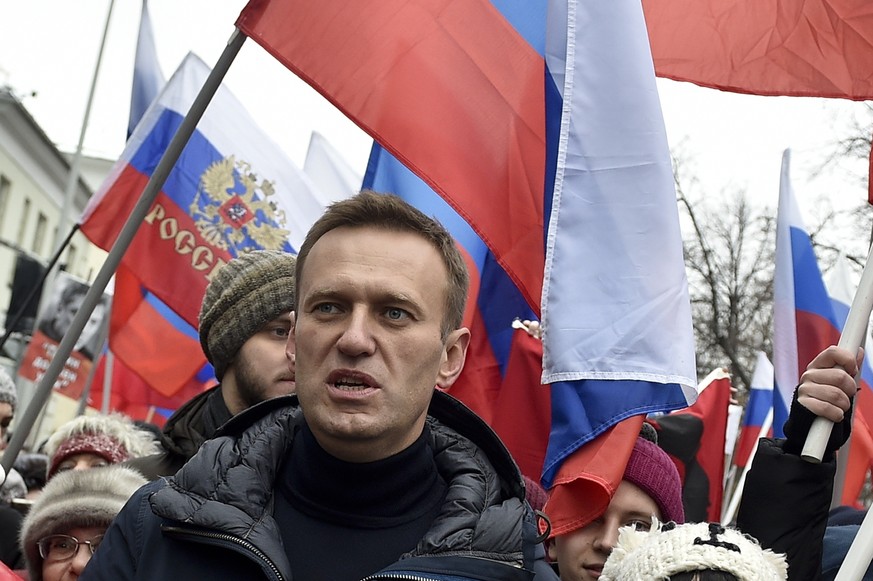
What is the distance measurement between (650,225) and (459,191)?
0.74 meters

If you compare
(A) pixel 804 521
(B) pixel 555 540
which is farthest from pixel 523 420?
(A) pixel 804 521

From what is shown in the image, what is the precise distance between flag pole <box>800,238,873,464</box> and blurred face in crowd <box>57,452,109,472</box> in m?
2.59

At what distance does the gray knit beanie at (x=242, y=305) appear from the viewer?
3.81m

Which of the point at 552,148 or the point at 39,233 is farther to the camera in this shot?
the point at 39,233

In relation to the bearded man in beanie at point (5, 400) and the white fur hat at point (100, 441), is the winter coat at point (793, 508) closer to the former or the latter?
the white fur hat at point (100, 441)

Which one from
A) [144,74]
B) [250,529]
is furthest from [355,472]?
[144,74]

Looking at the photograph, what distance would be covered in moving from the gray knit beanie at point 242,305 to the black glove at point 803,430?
1.63 meters

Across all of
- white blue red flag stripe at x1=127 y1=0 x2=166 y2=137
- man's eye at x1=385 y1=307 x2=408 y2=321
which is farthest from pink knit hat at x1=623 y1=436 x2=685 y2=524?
white blue red flag stripe at x1=127 y1=0 x2=166 y2=137

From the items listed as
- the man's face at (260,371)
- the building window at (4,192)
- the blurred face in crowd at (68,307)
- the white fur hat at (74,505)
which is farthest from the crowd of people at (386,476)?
the building window at (4,192)

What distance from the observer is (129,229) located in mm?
4023

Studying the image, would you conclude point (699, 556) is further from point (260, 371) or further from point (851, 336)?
point (260, 371)

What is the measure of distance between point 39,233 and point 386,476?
43082 mm

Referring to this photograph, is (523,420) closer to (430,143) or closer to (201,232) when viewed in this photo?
(430,143)

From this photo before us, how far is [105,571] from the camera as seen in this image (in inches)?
86.3
